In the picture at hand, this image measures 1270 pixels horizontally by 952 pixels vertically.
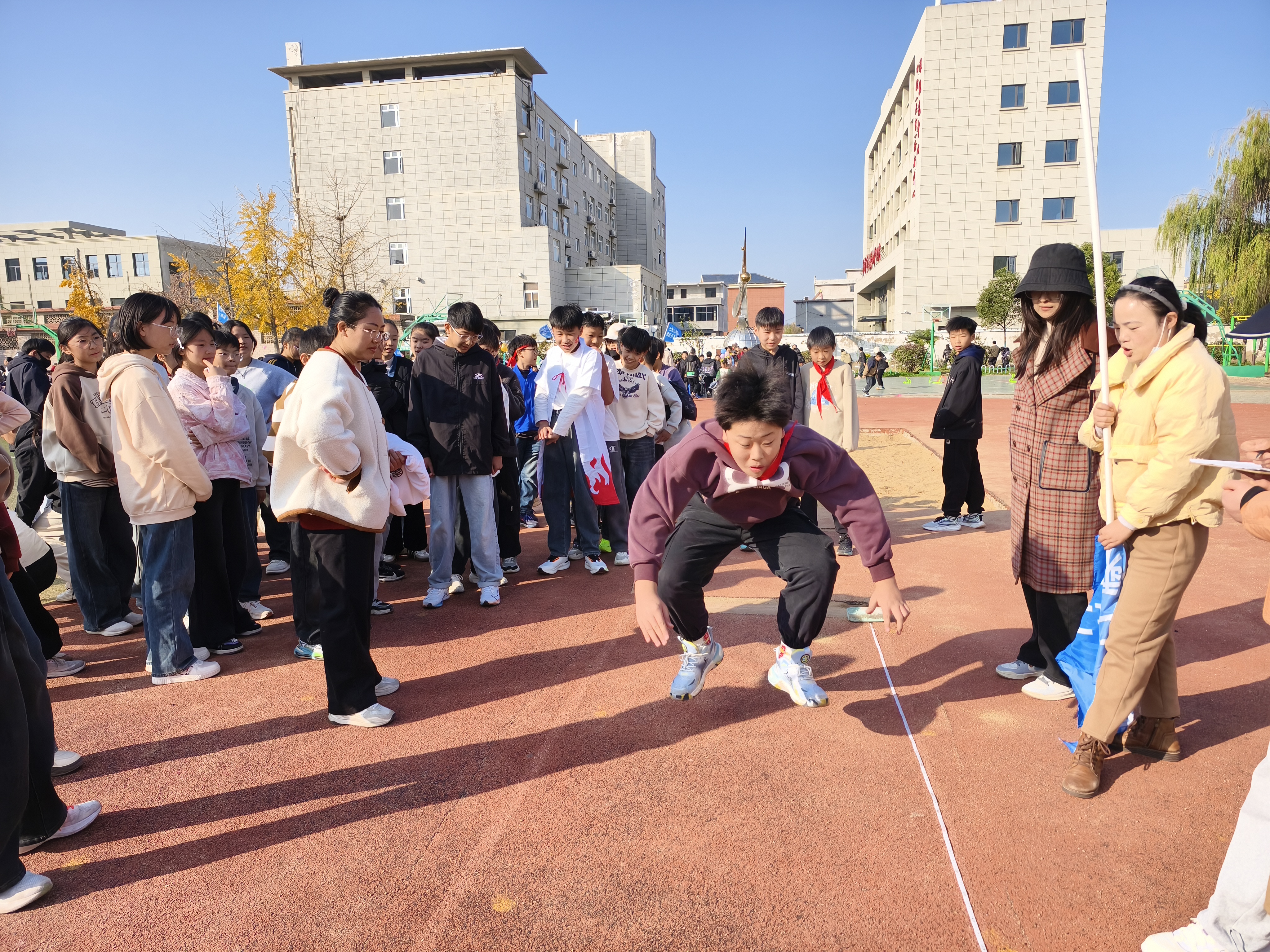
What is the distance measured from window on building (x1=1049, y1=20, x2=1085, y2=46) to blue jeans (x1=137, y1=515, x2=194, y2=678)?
50.0 meters

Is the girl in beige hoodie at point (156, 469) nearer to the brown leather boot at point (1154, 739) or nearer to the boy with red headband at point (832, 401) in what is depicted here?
the brown leather boot at point (1154, 739)

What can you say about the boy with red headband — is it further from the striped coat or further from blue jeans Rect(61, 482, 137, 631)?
blue jeans Rect(61, 482, 137, 631)

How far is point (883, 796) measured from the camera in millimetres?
2826

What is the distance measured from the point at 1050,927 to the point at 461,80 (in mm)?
51290

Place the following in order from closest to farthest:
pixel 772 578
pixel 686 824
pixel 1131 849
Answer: pixel 1131 849 < pixel 686 824 < pixel 772 578

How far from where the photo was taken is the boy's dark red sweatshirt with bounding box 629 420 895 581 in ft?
10.2

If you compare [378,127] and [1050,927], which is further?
[378,127]

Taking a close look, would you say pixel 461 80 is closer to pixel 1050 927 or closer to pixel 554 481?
pixel 554 481

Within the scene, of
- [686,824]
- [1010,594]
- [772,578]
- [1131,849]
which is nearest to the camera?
[1131,849]

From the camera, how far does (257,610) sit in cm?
506

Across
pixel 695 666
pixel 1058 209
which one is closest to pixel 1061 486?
pixel 695 666

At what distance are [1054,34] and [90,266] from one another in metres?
62.5

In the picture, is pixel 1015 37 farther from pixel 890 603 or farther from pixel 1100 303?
pixel 890 603

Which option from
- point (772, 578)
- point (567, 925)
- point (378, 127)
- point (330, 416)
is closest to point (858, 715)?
point (567, 925)
